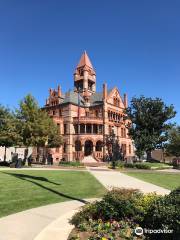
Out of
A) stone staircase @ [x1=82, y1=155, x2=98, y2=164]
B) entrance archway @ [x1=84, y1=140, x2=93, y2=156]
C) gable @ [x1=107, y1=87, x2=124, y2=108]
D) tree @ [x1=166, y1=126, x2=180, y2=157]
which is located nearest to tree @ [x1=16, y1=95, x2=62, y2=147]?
stone staircase @ [x1=82, y1=155, x2=98, y2=164]

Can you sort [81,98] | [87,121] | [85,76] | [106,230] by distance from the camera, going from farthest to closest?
[85,76] → [81,98] → [87,121] → [106,230]

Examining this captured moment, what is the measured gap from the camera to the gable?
Result: 219ft

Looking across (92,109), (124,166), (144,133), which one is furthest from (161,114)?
(92,109)

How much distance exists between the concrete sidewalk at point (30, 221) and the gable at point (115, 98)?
5618 cm

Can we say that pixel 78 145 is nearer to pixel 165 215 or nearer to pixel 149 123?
pixel 149 123

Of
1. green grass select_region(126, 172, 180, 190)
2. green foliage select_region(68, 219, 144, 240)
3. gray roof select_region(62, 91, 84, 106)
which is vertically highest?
gray roof select_region(62, 91, 84, 106)

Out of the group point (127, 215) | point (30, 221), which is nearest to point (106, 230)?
point (127, 215)

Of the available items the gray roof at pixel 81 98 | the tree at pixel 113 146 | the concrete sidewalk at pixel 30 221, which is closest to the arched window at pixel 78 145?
the tree at pixel 113 146

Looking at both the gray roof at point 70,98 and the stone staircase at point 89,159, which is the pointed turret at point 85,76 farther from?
the stone staircase at point 89,159

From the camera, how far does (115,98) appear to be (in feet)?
225

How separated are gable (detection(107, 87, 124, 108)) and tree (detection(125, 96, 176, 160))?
14.5m

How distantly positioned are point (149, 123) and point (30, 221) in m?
44.4

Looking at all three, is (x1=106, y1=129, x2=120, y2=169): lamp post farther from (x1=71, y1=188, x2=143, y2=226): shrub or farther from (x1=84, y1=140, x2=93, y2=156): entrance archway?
(x1=71, y1=188, x2=143, y2=226): shrub

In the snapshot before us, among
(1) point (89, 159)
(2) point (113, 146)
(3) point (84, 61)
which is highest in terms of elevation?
(3) point (84, 61)
